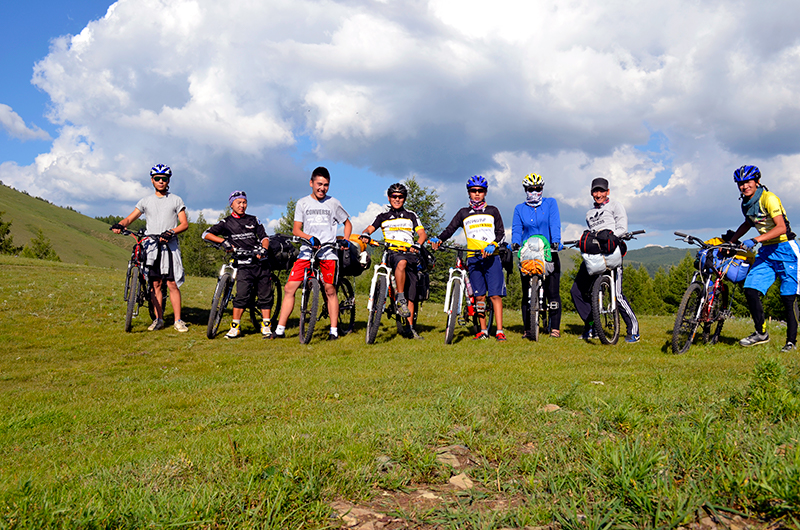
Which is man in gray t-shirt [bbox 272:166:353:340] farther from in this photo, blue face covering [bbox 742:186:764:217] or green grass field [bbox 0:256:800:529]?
blue face covering [bbox 742:186:764:217]

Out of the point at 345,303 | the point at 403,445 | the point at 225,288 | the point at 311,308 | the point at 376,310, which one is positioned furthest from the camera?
the point at 345,303

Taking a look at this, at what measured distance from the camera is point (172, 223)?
31.6 feet

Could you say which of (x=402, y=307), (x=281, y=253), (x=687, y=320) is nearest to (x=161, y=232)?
→ (x=281, y=253)

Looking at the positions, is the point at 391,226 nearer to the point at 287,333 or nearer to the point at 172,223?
the point at 287,333

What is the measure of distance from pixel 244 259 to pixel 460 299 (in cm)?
412

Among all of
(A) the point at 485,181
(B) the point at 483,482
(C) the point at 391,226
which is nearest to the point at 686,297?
(A) the point at 485,181

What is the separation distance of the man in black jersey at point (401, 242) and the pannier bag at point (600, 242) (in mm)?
2773

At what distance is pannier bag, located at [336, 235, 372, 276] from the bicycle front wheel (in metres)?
5.11

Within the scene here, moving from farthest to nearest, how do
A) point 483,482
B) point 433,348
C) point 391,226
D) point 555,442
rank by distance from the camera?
1. point 391,226
2. point 433,348
3. point 555,442
4. point 483,482

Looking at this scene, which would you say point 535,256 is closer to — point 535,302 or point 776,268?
point 535,302

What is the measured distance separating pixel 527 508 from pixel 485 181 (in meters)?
7.39

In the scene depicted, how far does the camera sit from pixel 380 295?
860 cm

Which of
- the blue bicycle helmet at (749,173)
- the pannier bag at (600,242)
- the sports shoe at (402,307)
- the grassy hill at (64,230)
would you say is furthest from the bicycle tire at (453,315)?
the grassy hill at (64,230)

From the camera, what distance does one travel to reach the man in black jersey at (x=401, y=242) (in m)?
8.84
